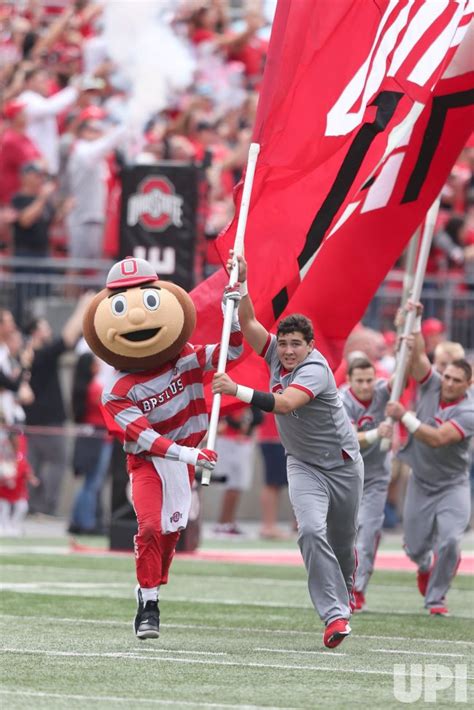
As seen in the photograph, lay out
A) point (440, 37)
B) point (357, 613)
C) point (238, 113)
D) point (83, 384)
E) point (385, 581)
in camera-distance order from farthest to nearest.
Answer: point (238, 113) < point (83, 384) < point (385, 581) < point (357, 613) < point (440, 37)

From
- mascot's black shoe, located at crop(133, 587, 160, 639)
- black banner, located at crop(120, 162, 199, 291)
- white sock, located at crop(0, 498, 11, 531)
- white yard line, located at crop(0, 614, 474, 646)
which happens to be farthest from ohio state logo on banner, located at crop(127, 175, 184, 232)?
mascot's black shoe, located at crop(133, 587, 160, 639)

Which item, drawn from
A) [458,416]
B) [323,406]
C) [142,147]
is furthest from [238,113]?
[323,406]

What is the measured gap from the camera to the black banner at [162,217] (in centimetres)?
1553

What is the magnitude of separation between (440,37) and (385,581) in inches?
214

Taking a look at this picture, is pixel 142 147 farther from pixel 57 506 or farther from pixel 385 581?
pixel 385 581

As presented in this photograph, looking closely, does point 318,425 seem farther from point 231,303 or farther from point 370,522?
point 370,522

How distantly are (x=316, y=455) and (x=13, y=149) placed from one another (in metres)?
10.9

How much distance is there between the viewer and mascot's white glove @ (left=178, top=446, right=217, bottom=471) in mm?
8766

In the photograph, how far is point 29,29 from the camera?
21.4 meters

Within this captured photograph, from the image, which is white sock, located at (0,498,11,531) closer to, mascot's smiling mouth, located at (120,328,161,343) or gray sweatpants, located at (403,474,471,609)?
gray sweatpants, located at (403,474,471,609)

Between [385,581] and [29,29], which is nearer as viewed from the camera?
[385,581]

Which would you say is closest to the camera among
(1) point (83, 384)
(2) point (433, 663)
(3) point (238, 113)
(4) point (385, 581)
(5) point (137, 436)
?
(2) point (433, 663)

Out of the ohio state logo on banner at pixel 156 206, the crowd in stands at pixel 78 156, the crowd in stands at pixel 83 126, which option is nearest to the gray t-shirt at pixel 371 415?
the ohio state logo on banner at pixel 156 206

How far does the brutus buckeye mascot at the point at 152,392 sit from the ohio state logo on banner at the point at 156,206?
6.06 meters
